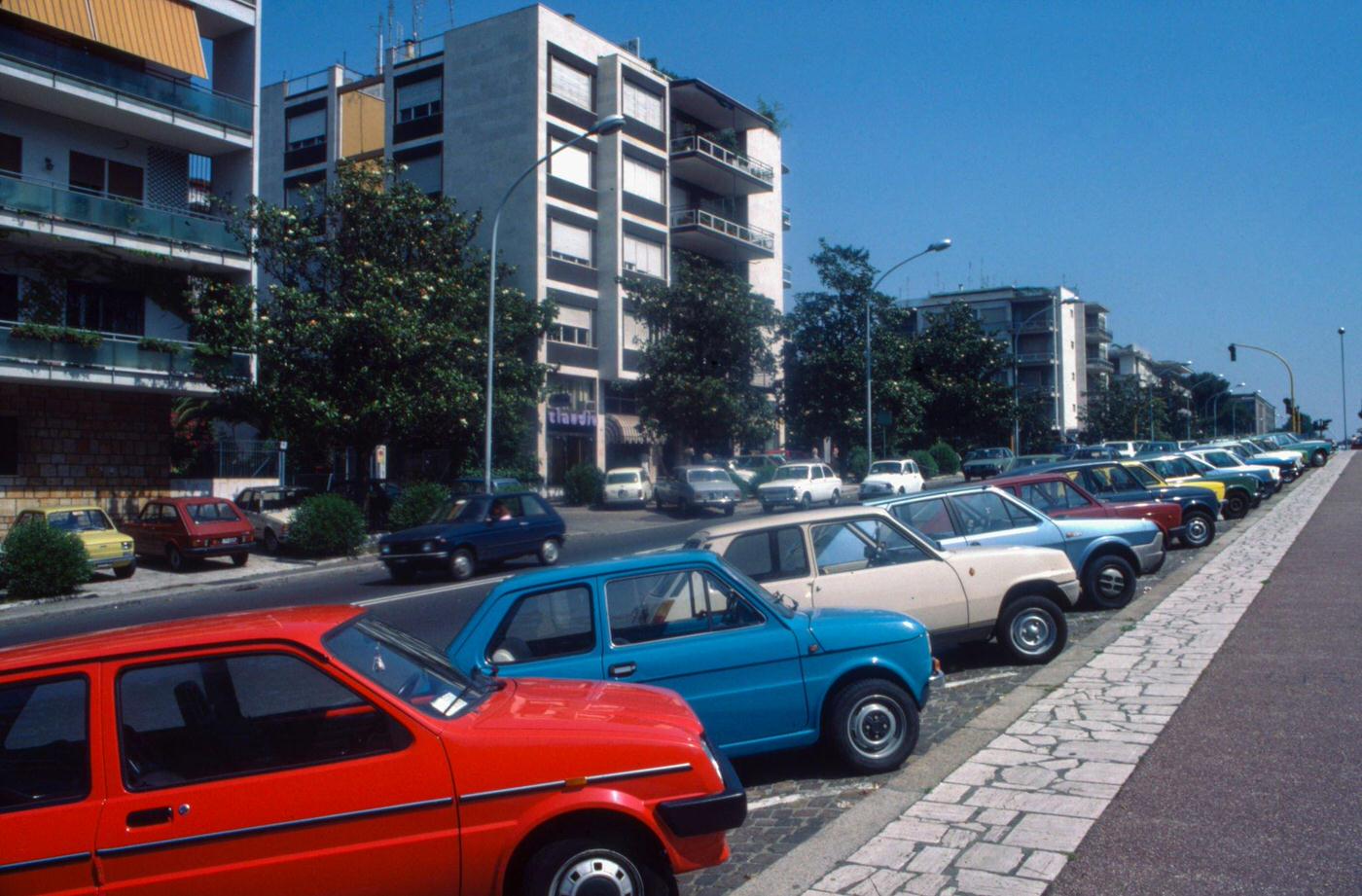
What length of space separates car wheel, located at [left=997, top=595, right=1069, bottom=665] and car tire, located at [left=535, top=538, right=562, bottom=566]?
13247 millimetres

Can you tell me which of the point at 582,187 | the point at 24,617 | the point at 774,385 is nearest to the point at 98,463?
the point at 24,617

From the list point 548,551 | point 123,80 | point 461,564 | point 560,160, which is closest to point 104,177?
point 123,80

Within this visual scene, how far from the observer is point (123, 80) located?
83.0 ft

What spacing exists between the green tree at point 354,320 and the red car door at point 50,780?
22.8m

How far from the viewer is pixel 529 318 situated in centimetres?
3784

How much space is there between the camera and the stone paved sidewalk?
473cm

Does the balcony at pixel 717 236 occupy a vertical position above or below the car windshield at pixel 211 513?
above

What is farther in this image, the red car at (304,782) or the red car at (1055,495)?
the red car at (1055,495)

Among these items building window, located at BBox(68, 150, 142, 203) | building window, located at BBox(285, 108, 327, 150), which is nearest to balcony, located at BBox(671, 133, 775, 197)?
building window, located at BBox(285, 108, 327, 150)

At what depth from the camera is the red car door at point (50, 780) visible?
3.44 meters

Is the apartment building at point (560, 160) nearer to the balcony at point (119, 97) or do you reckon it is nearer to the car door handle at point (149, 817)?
the balcony at point (119, 97)

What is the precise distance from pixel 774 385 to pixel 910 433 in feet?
22.8

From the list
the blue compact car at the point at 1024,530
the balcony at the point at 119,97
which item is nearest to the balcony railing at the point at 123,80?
the balcony at the point at 119,97

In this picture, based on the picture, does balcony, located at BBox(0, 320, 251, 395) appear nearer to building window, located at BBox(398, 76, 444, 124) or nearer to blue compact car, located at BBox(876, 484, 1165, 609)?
building window, located at BBox(398, 76, 444, 124)
